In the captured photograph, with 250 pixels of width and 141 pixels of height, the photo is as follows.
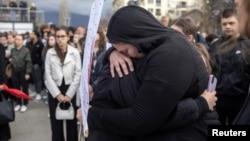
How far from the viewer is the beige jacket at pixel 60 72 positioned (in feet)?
16.3

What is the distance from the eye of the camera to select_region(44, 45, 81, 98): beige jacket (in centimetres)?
496

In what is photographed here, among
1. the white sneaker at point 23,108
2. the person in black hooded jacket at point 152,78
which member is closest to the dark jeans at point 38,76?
the white sneaker at point 23,108

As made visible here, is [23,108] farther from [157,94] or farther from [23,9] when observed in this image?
[23,9]

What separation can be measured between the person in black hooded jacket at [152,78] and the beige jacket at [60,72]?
3.23 meters

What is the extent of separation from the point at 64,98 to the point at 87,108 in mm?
3055

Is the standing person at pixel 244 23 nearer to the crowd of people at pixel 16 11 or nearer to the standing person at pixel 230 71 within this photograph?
the standing person at pixel 230 71

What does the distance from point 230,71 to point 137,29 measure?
2615 mm

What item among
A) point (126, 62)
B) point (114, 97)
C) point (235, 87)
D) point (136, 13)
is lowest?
point (235, 87)

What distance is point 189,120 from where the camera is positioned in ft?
5.72

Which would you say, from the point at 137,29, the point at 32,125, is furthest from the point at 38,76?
the point at 137,29

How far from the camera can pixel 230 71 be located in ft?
13.2

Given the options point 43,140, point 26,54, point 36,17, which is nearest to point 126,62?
point 43,140

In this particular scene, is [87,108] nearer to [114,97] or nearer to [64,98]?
[114,97]

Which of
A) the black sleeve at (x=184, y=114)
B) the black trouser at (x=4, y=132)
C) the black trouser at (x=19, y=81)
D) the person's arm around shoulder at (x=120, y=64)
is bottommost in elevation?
the black trouser at (x=4, y=132)
